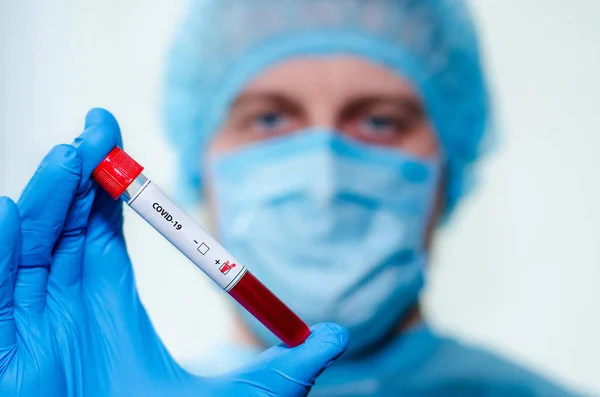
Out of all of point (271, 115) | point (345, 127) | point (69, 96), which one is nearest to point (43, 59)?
point (69, 96)

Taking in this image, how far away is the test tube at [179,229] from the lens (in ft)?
2.52

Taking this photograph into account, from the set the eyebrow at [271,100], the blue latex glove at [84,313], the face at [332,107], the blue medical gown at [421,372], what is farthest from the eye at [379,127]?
the blue latex glove at [84,313]

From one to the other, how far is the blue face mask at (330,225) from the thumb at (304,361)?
1.66 ft

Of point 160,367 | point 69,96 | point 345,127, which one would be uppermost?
point 345,127

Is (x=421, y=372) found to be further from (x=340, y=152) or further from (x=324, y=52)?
(x=324, y=52)

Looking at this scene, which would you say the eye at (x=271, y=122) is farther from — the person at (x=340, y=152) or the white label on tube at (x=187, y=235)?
the white label on tube at (x=187, y=235)

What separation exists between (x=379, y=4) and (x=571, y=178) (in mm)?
568

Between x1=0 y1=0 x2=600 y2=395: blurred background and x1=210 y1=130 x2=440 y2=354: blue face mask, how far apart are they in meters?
0.13

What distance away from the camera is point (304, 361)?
31.9 inches

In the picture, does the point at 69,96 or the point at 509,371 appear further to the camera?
the point at 509,371

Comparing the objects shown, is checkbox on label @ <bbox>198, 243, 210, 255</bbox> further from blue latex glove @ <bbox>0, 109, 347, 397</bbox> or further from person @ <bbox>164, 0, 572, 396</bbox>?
person @ <bbox>164, 0, 572, 396</bbox>

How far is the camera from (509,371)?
4.99 ft

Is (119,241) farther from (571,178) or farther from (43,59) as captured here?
(571,178)

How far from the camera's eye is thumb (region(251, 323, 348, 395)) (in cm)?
81
